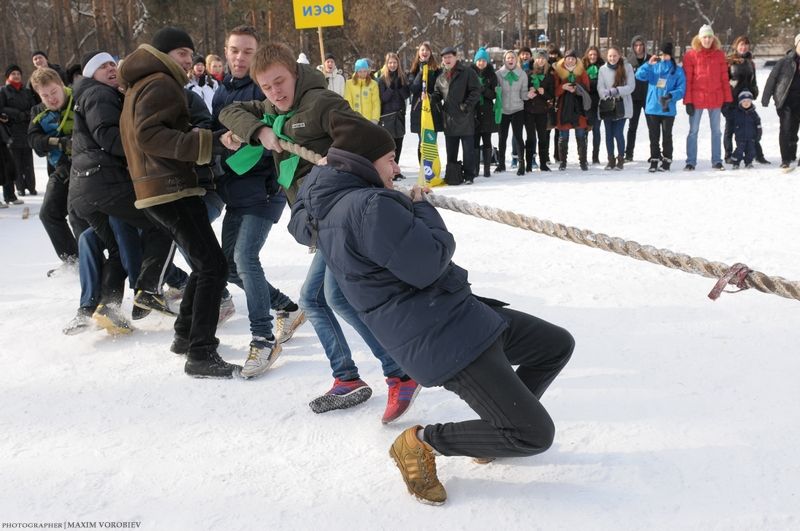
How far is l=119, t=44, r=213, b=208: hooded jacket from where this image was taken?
11.3 ft

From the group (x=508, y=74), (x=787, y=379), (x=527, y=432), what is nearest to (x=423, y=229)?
(x=527, y=432)

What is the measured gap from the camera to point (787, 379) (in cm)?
337

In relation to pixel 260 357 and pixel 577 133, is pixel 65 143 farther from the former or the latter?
pixel 577 133

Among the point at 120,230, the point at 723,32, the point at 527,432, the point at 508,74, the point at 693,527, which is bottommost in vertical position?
the point at 693,527

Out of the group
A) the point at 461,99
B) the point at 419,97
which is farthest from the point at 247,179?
the point at 419,97

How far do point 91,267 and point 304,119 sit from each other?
2.19 meters

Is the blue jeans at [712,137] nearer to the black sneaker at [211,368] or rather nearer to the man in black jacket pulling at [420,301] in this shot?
the black sneaker at [211,368]

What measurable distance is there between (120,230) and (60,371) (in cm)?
94

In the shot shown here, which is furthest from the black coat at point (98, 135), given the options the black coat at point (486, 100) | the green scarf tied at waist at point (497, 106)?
the green scarf tied at waist at point (497, 106)

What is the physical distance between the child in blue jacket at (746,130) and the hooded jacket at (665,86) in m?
0.84

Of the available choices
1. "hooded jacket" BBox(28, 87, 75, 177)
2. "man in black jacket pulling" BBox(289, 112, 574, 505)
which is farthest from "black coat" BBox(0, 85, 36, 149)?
"man in black jacket pulling" BBox(289, 112, 574, 505)

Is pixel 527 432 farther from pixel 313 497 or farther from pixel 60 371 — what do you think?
pixel 60 371

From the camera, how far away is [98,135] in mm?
3906

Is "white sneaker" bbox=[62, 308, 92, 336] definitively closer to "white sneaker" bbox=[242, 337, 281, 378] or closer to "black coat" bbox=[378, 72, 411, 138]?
"white sneaker" bbox=[242, 337, 281, 378]
